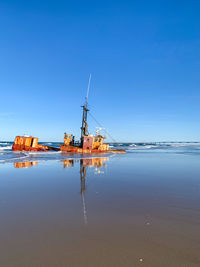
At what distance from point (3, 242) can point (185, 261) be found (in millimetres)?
3220

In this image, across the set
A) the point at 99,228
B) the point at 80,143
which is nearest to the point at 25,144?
the point at 80,143

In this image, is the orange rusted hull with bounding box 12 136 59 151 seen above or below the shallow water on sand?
above

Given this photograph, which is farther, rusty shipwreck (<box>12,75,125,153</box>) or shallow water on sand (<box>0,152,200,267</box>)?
rusty shipwreck (<box>12,75,125,153</box>)

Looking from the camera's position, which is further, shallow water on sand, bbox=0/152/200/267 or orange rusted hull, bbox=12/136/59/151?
orange rusted hull, bbox=12/136/59/151

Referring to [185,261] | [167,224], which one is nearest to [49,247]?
[185,261]

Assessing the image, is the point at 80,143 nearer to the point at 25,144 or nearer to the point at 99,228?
the point at 25,144

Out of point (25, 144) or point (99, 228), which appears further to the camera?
point (25, 144)

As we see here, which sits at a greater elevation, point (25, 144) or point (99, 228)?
point (25, 144)

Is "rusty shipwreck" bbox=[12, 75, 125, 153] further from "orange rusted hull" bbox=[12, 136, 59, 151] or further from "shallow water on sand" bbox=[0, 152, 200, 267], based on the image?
"shallow water on sand" bbox=[0, 152, 200, 267]

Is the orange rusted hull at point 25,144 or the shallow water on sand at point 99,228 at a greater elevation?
the orange rusted hull at point 25,144

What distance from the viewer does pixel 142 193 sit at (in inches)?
256

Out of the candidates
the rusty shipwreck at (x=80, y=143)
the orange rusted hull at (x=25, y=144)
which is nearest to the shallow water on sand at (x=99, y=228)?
the rusty shipwreck at (x=80, y=143)

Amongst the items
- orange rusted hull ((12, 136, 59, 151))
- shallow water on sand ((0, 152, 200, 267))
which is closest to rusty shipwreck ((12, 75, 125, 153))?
orange rusted hull ((12, 136, 59, 151))

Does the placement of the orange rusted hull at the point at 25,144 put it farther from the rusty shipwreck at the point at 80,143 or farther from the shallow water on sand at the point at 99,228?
the shallow water on sand at the point at 99,228
